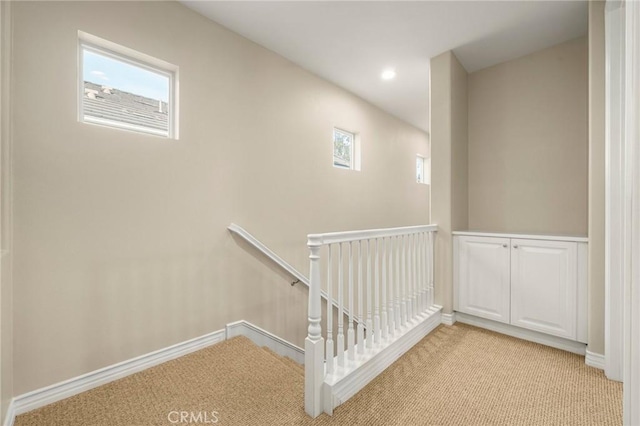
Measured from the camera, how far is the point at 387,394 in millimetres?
1664

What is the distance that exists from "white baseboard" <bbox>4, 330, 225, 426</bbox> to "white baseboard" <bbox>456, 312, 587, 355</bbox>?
225cm

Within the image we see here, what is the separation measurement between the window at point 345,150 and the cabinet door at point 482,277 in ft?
5.79

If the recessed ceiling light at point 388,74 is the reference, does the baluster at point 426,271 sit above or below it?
below

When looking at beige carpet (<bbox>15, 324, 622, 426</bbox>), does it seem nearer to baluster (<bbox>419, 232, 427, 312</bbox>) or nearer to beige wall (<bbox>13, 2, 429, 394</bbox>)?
beige wall (<bbox>13, 2, 429, 394</bbox>)

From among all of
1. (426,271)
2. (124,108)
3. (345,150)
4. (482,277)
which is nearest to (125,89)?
(124,108)

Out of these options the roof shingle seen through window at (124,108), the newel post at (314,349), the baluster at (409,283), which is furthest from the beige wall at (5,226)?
the baluster at (409,283)

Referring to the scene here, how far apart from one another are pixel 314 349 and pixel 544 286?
6.32 feet

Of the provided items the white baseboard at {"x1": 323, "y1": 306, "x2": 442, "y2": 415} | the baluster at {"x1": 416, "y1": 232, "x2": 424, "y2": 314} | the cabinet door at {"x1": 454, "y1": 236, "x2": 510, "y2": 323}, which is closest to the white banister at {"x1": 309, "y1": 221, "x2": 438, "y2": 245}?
the baluster at {"x1": 416, "y1": 232, "x2": 424, "y2": 314}

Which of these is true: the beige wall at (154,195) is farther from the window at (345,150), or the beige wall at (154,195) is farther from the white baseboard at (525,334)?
the white baseboard at (525,334)

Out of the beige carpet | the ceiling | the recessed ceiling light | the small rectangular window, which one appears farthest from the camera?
the small rectangular window

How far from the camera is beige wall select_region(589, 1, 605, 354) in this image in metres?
1.91

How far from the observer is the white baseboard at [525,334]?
7.08 feet

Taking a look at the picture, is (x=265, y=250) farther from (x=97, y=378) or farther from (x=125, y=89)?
(x=125, y=89)

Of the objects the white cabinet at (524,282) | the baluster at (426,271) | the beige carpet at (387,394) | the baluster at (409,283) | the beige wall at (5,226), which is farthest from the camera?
the baluster at (426,271)
